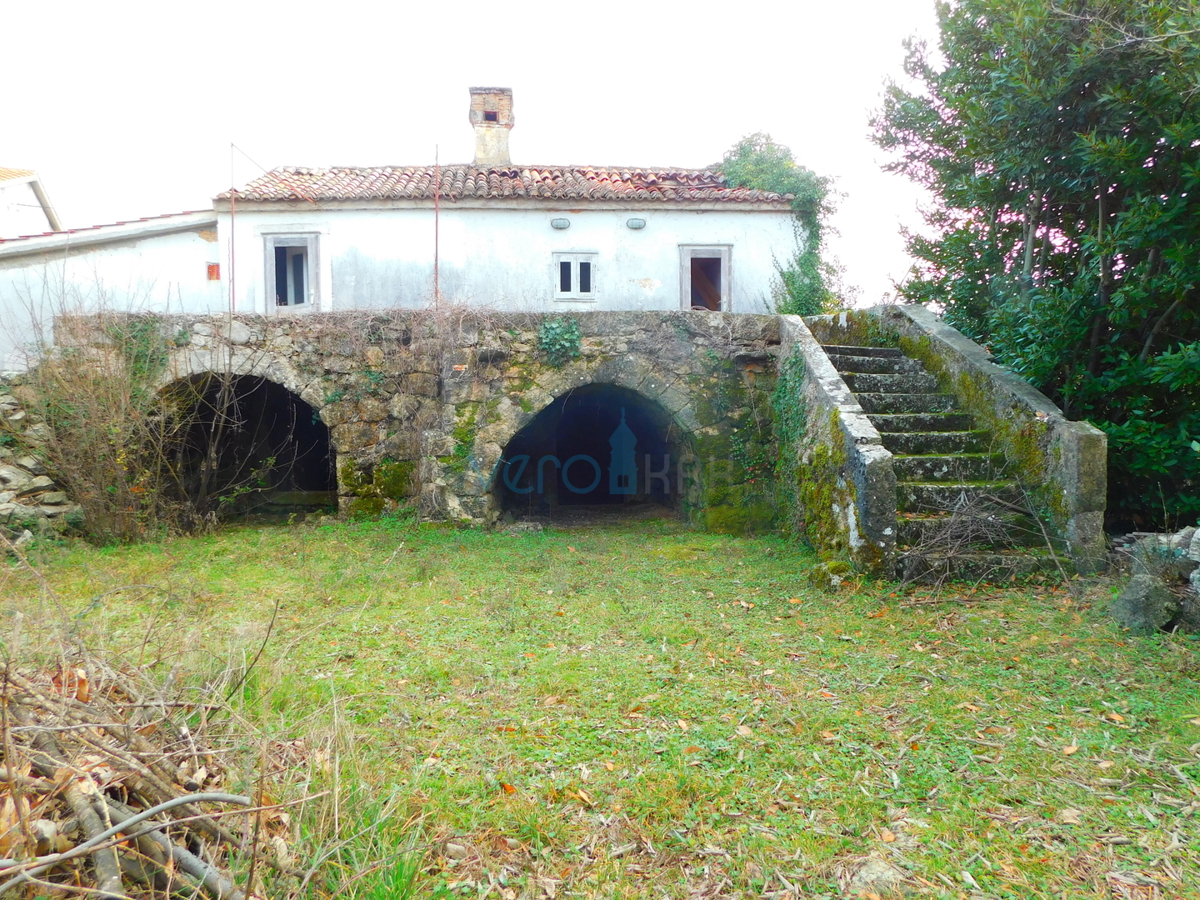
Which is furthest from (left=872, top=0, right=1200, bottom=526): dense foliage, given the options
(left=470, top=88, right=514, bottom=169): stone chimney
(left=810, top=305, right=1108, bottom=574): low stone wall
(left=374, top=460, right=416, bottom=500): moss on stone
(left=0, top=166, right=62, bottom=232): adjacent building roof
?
(left=0, top=166, right=62, bottom=232): adjacent building roof

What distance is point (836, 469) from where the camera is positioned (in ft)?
20.1

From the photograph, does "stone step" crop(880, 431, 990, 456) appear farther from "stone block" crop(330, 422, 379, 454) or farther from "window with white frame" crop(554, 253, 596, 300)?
"window with white frame" crop(554, 253, 596, 300)

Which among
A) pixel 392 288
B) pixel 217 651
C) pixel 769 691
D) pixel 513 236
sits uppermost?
pixel 513 236

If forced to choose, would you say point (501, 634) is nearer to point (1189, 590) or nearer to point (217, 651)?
point (217, 651)

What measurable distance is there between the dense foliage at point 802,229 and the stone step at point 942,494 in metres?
9.29

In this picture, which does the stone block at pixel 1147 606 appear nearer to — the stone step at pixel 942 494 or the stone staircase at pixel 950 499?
the stone staircase at pixel 950 499

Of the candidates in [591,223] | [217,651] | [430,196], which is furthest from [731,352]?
[430,196]

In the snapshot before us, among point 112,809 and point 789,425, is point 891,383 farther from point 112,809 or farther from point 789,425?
point 112,809

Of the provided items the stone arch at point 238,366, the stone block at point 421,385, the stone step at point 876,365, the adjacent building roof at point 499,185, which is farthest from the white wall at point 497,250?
the stone step at point 876,365

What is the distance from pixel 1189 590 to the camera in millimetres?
4324

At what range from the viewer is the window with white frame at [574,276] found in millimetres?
14633

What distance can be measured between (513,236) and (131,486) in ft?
28.2

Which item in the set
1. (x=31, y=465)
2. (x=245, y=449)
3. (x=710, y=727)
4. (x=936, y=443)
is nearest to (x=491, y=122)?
(x=245, y=449)

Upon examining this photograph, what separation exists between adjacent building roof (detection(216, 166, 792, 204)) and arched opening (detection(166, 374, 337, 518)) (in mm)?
4830
